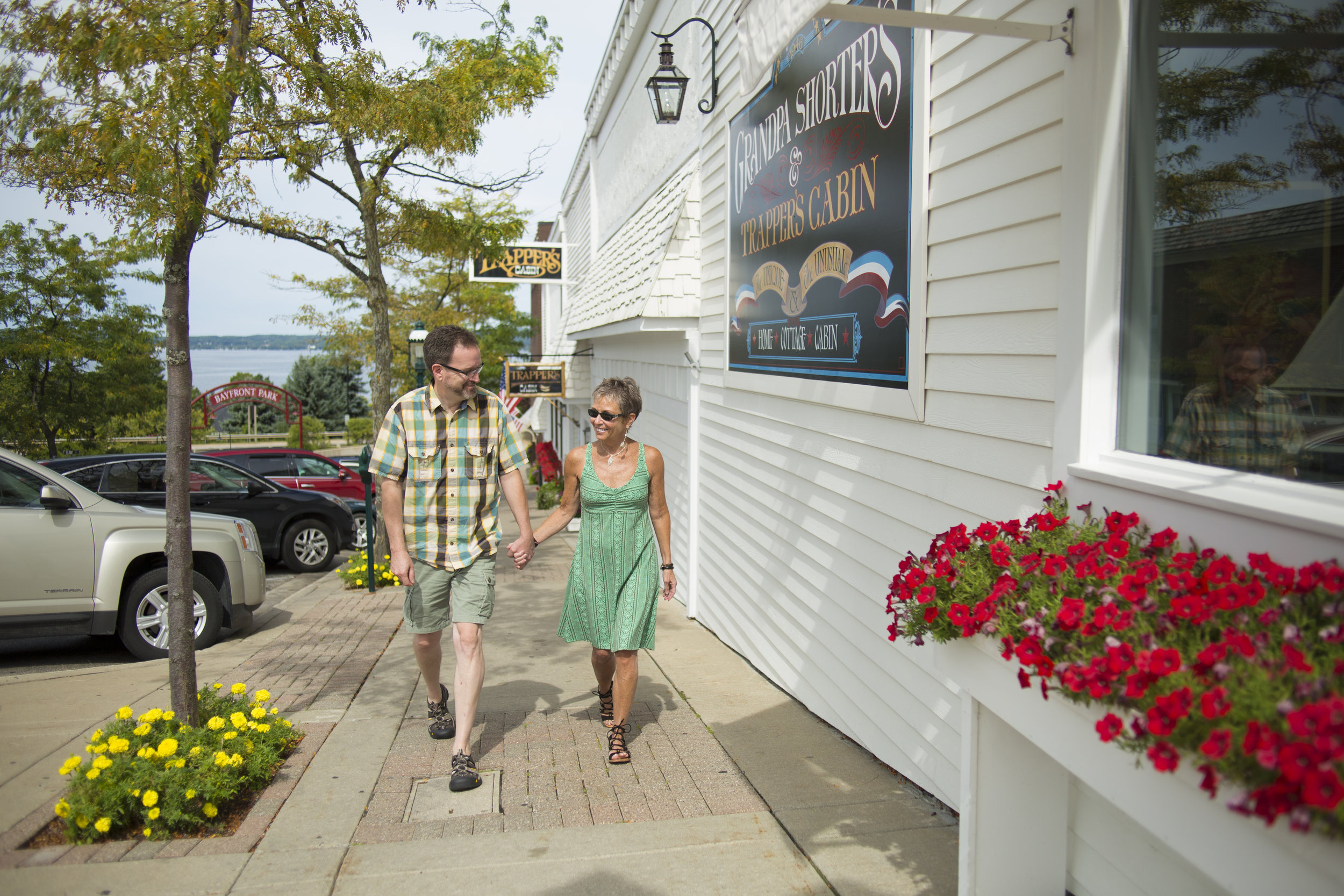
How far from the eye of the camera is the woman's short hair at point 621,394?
4.35 meters

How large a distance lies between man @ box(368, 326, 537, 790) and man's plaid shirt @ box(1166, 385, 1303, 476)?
2.68 meters

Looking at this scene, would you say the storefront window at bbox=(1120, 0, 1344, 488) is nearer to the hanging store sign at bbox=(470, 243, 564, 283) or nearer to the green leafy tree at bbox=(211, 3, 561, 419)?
the green leafy tree at bbox=(211, 3, 561, 419)

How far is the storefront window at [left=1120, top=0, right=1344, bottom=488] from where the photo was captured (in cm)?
220

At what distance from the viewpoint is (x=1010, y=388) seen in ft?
10.3

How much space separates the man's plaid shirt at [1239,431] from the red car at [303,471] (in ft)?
44.4

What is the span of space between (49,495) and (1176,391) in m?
6.81

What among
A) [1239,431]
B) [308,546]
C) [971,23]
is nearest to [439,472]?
[971,23]

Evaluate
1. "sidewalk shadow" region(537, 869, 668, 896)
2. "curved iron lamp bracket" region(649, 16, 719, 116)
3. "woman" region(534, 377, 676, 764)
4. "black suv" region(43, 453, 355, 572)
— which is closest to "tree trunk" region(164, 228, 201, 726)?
"woman" region(534, 377, 676, 764)

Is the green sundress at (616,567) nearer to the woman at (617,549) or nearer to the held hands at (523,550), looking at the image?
the woman at (617,549)

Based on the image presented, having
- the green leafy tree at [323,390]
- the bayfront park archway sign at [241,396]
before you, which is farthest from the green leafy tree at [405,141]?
the green leafy tree at [323,390]

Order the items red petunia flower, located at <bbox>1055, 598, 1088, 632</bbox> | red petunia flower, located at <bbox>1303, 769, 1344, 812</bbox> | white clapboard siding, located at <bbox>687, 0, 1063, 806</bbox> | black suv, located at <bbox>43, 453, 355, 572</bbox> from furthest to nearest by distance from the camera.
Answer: black suv, located at <bbox>43, 453, 355, 572</bbox> → white clapboard siding, located at <bbox>687, 0, 1063, 806</bbox> → red petunia flower, located at <bbox>1055, 598, 1088, 632</bbox> → red petunia flower, located at <bbox>1303, 769, 1344, 812</bbox>

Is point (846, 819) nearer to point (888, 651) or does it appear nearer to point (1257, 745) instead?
point (888, 651)

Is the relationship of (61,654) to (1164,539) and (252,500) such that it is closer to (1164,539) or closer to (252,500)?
(252,500)

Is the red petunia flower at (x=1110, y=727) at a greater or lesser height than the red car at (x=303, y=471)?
greater
